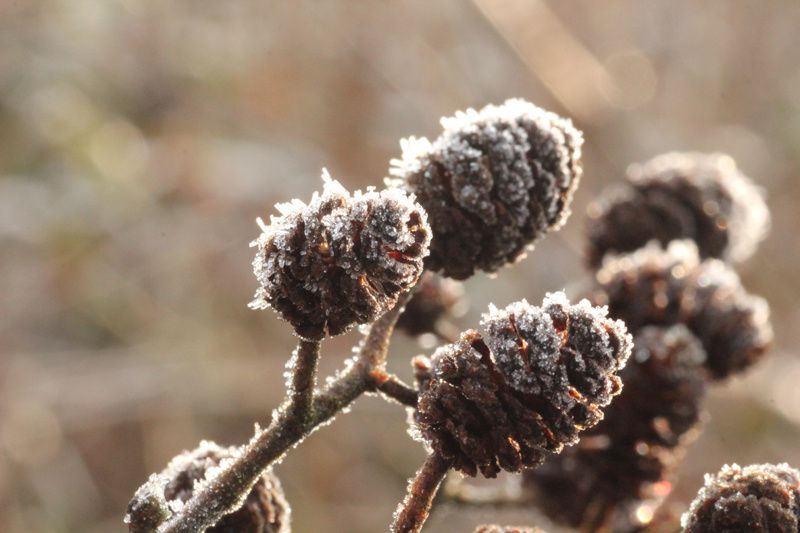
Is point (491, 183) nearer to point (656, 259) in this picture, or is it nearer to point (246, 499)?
point (246, 499)

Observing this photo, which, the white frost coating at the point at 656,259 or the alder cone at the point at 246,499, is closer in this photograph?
the alder cone at the point at 246,499

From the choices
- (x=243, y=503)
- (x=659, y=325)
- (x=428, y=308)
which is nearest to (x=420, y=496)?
(x=243, y=503)

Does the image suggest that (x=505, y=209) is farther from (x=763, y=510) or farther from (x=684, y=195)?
(x=684, y=195)

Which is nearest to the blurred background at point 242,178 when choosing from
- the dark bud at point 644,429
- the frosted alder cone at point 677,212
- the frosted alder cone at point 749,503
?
the frosted alder cone at point 677,212

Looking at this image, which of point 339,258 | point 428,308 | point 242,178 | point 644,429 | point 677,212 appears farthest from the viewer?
point 242,178

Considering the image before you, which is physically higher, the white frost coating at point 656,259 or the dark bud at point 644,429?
the white frost coating at point 656,259

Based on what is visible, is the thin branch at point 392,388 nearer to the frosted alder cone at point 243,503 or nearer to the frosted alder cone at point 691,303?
the frosted alder cone at point 243,503
